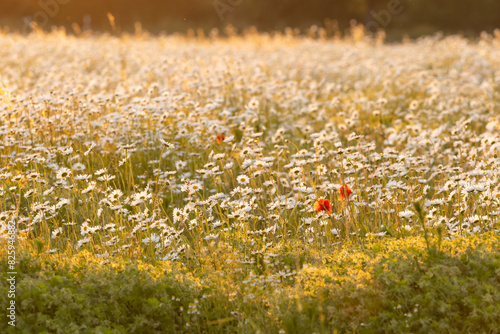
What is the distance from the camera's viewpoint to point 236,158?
5180mm

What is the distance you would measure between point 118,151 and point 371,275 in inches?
121

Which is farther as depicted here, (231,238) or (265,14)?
(265,14)

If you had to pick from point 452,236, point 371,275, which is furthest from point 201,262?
point 452,236

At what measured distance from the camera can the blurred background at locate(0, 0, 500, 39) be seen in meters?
32.4

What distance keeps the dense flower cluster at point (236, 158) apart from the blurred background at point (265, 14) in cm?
2217

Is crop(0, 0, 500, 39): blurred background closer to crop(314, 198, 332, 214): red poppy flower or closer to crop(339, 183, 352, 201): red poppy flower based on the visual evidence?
crop(339, 183, 352, 201): red poppy flower

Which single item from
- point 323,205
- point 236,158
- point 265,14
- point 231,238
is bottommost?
point 231,238

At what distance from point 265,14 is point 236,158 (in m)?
31.4

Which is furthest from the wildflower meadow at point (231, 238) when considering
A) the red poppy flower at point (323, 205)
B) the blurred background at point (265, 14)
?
the blurred background at point (265, 14)

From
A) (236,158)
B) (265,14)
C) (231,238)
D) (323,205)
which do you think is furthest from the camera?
(265,14)

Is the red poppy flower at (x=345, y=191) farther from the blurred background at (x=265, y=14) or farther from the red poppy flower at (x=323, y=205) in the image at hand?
the blurred background at (x=265, y=14)

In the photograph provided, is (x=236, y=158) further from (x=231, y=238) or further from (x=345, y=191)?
(x=345, y=191)

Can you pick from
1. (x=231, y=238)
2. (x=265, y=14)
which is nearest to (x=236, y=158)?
(x=231, y=238)

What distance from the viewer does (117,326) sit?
318 centimetres
